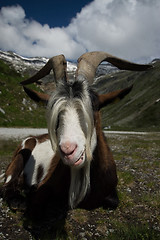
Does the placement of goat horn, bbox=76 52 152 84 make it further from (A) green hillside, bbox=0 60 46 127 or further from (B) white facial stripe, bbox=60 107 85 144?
(A) green hillside, bbox=0 60 46 127

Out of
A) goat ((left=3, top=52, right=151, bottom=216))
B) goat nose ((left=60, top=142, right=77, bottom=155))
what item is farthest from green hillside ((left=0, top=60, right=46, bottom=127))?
goat nose ((left=60, top=142, right=77, bottom=155))

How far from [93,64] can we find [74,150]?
277 cm

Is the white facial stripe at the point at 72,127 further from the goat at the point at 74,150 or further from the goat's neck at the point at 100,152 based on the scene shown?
the goat's neck at the point at 100,152

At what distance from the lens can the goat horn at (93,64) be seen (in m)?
5.08

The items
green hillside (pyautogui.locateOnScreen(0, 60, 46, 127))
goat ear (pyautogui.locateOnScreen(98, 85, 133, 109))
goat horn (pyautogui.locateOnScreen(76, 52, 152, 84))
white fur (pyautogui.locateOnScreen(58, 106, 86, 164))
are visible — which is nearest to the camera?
white fur (pyautogui.locateOnScreen(58, 106, 86, 164))

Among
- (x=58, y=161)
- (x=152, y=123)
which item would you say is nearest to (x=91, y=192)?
(x=58, y=161)

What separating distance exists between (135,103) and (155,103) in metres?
20.2

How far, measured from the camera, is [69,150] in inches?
138

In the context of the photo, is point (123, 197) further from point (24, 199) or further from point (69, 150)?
point (69, 150)

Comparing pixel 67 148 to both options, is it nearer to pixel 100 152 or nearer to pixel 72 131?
pixel 72 131

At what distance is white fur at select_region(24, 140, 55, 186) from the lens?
648 cm

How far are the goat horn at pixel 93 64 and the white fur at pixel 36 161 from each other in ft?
9.19

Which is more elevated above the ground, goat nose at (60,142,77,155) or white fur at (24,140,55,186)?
goat nose at (60,142,77,155)

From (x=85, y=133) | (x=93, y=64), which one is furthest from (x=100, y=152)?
(x=93, y=64)
